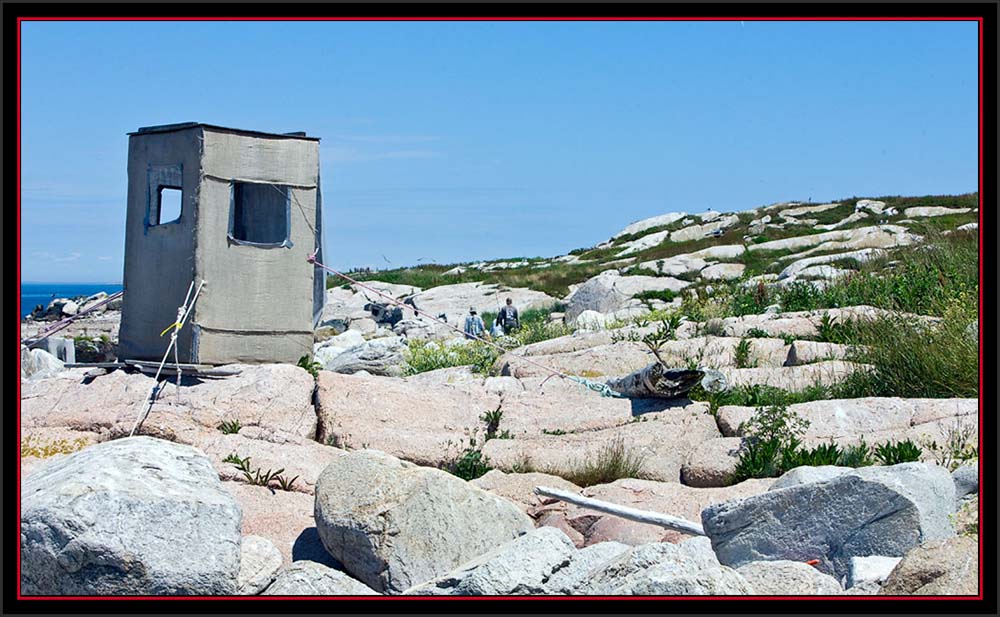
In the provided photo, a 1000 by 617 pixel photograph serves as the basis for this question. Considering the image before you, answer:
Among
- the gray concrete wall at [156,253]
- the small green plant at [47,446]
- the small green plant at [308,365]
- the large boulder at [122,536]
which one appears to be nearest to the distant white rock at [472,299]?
the small green plant at [308,365]

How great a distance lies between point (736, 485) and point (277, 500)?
412cm

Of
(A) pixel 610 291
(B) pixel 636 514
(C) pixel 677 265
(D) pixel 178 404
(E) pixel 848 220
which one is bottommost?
(B) pixel 636 514

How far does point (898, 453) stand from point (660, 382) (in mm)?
2763

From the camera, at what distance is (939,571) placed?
544 centimetres

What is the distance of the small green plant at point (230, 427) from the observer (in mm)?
10094

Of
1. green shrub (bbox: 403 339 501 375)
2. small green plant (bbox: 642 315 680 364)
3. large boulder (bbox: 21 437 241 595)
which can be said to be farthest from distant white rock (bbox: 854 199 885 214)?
large boulder (bbox: 21 437 241 595)

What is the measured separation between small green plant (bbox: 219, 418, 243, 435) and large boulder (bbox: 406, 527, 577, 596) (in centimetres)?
447

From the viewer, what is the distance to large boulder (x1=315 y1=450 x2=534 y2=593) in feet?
22.4

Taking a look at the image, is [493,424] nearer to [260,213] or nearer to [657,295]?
[260,213]

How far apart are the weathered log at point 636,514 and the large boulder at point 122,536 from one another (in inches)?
117

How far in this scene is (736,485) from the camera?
9242 millimetres

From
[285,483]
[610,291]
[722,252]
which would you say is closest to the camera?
[285,483]

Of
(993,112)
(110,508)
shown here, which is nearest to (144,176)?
(110,508)

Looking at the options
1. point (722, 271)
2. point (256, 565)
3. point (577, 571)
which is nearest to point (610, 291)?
point (722, 271)
